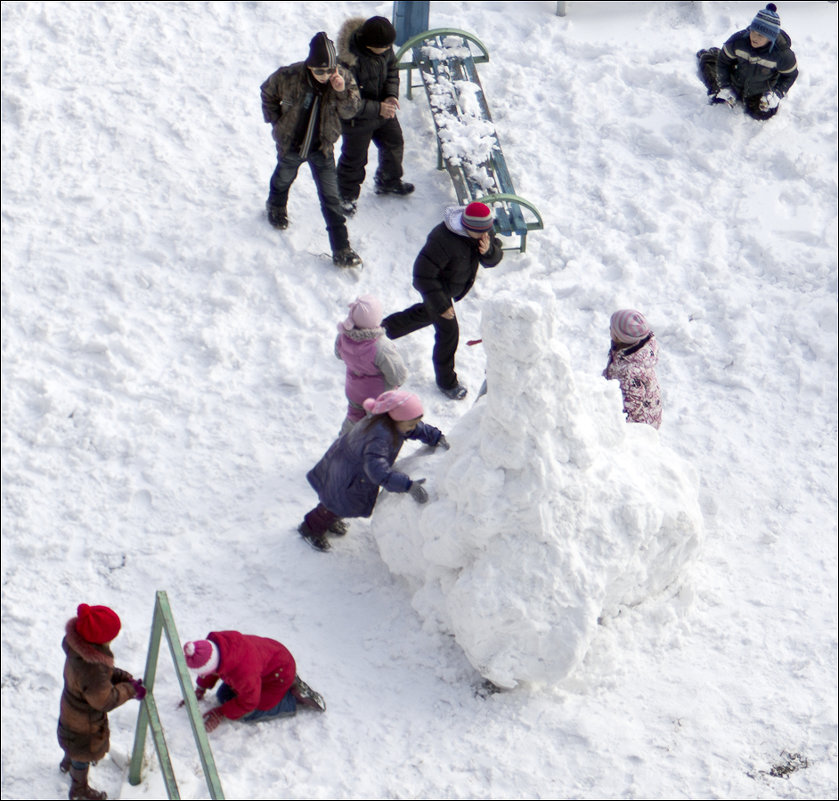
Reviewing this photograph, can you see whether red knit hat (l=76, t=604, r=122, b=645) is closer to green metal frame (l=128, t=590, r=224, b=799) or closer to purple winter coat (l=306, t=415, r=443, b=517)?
green metal frame (l=128, t=590, r=224, b=799)

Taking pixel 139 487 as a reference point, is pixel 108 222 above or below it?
above

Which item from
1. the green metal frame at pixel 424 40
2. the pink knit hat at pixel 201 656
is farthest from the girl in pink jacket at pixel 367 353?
the green metal frame at pixel 424 40

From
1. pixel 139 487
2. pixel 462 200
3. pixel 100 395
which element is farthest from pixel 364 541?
pixel 462 200

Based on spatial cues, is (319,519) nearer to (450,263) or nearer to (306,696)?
(306,696)

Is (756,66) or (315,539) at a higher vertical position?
(756,66)

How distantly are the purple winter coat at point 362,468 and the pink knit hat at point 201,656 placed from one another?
1.27 meters

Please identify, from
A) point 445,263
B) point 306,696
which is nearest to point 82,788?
point 306,696

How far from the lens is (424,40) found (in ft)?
29.5

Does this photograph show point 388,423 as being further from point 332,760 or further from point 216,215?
point 216,215

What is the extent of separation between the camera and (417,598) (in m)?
5.96

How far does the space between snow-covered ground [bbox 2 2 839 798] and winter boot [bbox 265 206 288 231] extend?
10cm

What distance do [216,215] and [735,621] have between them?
452cm

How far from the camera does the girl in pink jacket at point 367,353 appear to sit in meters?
6.28

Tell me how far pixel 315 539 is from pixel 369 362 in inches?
40.7
